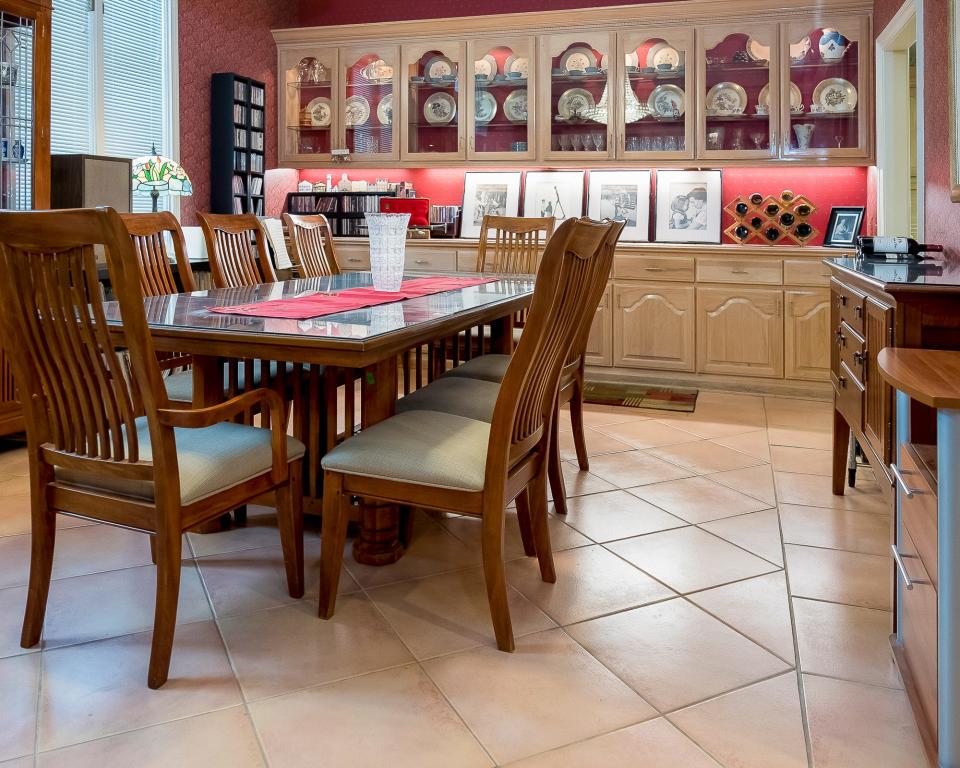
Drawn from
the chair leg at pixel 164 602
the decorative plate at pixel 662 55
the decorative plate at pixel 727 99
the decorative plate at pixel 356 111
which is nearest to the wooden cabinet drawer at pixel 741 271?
the decorative plate at pixel 727 99

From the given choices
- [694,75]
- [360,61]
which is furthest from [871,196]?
[360,61]

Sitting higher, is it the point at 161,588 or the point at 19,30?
the point at 19,30

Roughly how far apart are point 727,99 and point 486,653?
4.32 meters

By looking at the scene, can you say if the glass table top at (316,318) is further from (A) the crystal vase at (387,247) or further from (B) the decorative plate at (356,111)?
(B) the decorative plate at (356,111)

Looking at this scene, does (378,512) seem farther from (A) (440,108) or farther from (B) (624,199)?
(A) (440,108)

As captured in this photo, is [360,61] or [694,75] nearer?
[694,75]

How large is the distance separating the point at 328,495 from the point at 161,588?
16.5 inches

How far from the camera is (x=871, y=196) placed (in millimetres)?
4926

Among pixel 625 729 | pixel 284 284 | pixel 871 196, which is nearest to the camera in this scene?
pixel 625 729

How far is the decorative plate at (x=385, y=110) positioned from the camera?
5.77m

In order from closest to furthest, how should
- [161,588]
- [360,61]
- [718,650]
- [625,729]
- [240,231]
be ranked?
[625,729]
[161,588]
[718,650]
[240,231]
[360,61]

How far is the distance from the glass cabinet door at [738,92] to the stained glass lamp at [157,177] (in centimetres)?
314

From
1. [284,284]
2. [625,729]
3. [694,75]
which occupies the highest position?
[694,75]

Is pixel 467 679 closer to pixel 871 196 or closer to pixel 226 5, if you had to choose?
pixel 871 196
